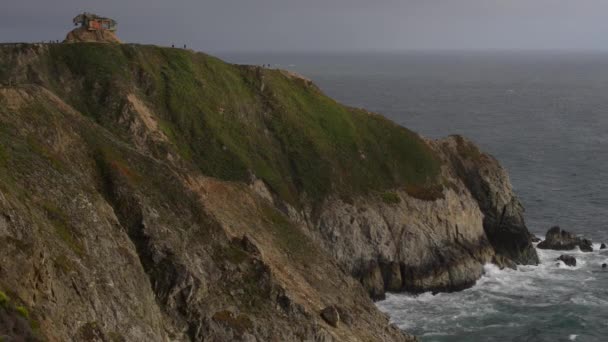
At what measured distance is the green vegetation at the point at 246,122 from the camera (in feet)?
263

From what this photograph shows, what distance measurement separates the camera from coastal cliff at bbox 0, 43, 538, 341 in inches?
1501

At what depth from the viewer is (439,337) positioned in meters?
65.6

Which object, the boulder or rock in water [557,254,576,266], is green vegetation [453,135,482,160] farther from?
the boulder

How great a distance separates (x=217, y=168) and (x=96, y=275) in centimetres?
4156

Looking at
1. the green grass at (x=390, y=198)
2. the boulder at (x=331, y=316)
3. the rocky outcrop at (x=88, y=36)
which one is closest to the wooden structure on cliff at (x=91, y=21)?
the rocky outcrop at (x=88, y=36)

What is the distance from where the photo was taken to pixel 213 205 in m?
56.1

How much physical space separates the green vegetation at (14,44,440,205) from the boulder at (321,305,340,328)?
3079cm

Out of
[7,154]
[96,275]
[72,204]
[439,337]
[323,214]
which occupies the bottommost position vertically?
[439,337]

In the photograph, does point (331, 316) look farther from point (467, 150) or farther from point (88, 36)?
point (88, 36)

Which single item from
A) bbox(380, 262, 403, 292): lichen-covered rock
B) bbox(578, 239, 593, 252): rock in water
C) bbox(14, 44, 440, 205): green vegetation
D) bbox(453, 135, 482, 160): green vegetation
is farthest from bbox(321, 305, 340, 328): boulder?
bbox(578, 239, 593, 252): rock in water

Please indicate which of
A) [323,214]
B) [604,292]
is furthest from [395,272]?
[604,292]

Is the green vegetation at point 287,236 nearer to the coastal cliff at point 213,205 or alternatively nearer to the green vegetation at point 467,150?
the coastal cliff at point 213,205

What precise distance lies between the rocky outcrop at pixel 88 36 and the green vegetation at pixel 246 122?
374 inches

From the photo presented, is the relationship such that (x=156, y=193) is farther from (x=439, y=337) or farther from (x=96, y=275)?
(x=439, y=337)
